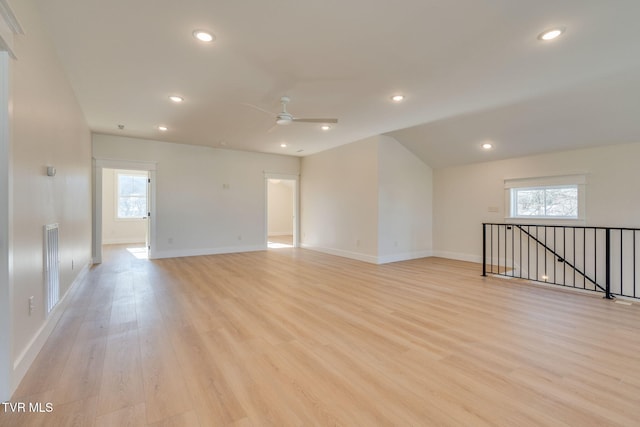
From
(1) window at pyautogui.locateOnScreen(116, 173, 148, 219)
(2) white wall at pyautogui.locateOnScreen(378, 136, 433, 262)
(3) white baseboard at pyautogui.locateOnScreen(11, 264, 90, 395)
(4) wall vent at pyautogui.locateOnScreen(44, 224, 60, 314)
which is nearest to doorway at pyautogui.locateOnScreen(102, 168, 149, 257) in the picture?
(1) window at pyautogui.locateOnScreen(116, 173, 148, 219)

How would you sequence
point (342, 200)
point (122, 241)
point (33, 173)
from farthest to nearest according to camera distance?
point (122, 241) → point (342, 200) → point (33, 173)

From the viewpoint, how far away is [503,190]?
20.3 feet

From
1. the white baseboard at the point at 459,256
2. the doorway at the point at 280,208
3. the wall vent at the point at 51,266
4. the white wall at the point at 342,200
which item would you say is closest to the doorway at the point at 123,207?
the doorway at the point at 280,208

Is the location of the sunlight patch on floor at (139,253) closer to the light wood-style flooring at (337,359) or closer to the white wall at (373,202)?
the light wood-style flooring at (337,359)

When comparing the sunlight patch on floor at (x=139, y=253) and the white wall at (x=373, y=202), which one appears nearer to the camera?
the white wall at (x=373, y=202)

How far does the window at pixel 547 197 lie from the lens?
17.3 feet

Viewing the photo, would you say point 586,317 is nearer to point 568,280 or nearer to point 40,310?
point 568,280

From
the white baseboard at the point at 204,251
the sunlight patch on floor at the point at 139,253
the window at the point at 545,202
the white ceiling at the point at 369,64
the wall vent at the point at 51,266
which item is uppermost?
the white ceiling at the point at 369,64

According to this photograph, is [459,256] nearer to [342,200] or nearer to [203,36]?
[342,200]

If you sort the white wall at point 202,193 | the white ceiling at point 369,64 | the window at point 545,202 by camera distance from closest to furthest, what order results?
the white ceiling at point 369,64
the window at point 545,202
the white wall at point 202,193

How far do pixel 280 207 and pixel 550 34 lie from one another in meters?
10.9

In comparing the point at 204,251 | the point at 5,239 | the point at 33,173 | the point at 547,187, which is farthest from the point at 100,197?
the point at 547,187

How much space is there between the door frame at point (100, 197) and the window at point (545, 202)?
7.89 meters

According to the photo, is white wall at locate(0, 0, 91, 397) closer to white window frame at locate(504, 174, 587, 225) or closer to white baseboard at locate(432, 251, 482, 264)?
white baseboard at locate(432, 251, 482, 264)
